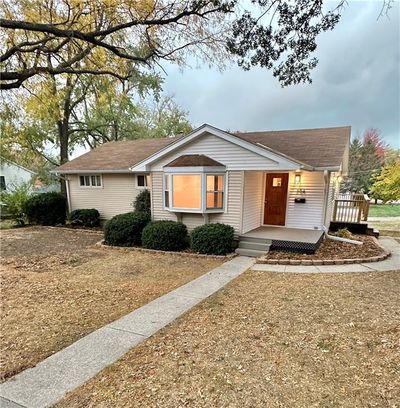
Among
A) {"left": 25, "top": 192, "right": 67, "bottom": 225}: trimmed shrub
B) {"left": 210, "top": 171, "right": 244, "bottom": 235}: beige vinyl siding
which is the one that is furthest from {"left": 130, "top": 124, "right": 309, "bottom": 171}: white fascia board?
{"left": 25, "top": 192, "right": 67, "bottom": 225}: trimmed shrub

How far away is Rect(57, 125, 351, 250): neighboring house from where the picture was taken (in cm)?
820

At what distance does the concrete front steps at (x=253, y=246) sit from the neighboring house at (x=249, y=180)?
21cm

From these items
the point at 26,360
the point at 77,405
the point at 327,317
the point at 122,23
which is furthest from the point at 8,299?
the point at 122,23

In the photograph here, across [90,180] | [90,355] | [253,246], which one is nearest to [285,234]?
[253,246]

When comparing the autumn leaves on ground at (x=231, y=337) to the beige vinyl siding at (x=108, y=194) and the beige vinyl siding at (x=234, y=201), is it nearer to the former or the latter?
the beige vinyl siding at (x=234, y=201)

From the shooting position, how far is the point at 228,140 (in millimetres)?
8297

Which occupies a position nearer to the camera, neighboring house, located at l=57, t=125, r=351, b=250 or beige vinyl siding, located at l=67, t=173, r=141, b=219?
neighboring house, located at l=57, t=125, r=351, b=250

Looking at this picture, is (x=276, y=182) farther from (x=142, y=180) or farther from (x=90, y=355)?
(x=90, y=355)

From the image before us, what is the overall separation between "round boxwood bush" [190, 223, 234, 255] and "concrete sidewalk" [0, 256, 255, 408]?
2732 mm

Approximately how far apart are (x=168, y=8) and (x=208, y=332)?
26.0 ft

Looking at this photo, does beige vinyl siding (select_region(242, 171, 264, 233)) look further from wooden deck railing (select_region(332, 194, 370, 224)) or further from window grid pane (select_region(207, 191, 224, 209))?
wooden deck railing (select_region(332, 194, 370, 224))

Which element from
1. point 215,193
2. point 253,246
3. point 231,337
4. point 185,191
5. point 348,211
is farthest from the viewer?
point 348,211

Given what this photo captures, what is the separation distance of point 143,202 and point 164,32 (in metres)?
6.55

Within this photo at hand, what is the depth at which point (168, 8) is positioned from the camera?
7031 millimetres
